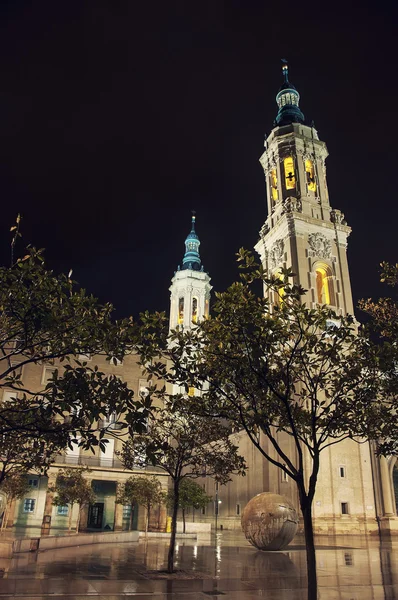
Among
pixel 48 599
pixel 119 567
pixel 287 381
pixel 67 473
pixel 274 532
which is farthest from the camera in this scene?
pixel 67 473

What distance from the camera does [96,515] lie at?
4716 centimetres

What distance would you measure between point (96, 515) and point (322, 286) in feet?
114

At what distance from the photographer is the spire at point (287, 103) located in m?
64.8

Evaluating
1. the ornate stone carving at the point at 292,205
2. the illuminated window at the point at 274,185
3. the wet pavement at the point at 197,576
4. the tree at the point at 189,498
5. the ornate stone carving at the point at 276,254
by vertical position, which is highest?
the illuminated window at the point at 274,185

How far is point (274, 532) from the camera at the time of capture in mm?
23422

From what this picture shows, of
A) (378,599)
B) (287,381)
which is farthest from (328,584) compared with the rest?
(287,381)

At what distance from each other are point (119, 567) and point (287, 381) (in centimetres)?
970

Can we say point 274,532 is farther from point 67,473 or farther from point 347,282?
point 347,282

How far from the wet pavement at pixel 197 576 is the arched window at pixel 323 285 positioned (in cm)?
3512

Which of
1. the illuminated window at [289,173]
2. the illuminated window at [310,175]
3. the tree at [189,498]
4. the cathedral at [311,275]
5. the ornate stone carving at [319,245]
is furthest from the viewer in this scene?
the illuminated window at [310,175]

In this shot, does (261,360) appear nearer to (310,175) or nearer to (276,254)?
(276,254)

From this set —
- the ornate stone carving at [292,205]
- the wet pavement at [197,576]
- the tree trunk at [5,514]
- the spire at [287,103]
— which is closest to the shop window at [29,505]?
the tree trunk at [5,514]

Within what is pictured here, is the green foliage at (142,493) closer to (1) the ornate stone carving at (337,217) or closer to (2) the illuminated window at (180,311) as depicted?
(1) the ornate stone carving at (337,217)

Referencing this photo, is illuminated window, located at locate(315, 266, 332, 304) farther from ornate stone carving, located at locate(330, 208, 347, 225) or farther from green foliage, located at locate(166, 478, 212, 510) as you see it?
green foliage, located at locate(166, 478, 212, 510)
